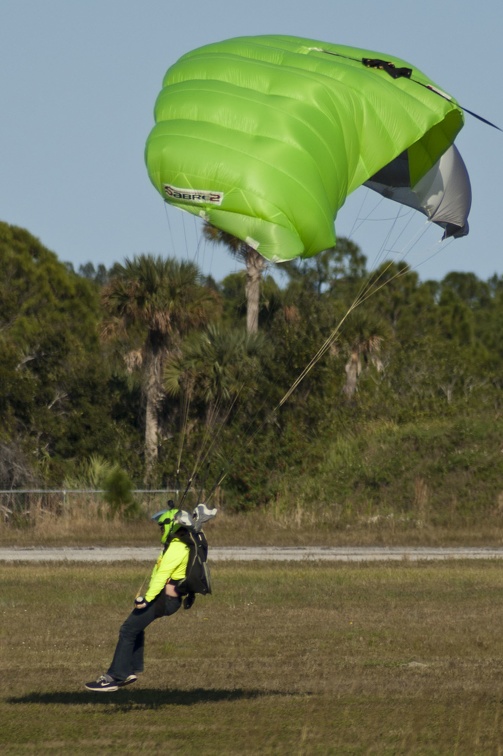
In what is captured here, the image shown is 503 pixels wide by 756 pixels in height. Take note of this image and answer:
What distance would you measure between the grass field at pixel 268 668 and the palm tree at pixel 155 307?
14282 mm

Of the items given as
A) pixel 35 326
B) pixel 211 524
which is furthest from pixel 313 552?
pixel 35 326

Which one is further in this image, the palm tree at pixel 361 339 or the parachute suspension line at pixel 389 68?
the palm tree at pixel 361 339

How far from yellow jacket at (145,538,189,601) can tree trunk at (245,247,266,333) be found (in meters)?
18.7

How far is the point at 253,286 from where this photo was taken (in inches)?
1613

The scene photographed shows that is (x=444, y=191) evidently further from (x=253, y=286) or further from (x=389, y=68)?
(x=253, y=286)

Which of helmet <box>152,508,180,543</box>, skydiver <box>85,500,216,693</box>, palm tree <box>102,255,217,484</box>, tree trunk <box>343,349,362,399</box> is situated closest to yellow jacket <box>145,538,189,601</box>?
skydiver <box>85,500,216,693</box>

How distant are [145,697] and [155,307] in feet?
81.6

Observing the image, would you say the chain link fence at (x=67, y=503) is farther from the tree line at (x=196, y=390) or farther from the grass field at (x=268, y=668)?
the grass field at (x=268, y=668)

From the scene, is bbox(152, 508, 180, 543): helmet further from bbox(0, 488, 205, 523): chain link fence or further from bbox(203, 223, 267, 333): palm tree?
bbox(203, 223, 267, 333): palm tree

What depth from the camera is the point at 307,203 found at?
12.5 metres

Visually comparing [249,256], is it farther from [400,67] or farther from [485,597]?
[400,67]

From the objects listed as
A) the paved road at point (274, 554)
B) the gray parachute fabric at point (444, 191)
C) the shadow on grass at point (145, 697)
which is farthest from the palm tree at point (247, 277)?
the shadow on grass at point (145, 697)

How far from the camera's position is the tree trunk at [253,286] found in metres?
32.1

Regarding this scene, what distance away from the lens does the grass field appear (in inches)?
442
